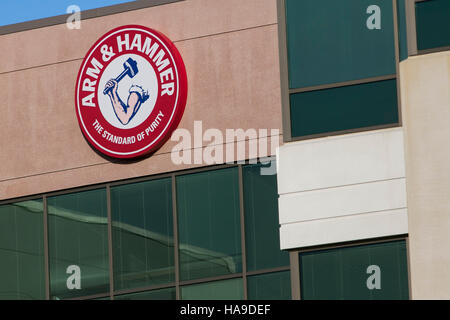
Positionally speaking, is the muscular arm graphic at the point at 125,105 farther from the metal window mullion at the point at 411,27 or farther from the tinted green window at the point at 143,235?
the metal window mullion at the point at 411,27

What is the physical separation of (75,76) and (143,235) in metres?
3.64

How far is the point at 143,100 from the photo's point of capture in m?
25.7

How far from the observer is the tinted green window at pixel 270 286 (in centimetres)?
2377

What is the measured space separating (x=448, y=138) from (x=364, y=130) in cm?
173

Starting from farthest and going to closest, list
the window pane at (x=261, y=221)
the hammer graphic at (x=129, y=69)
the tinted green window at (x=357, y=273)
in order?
the hammer graphic at (x=129, y=69) < the window pane at (x=261, y=221) < the tinted green window at (x=357, y=273)

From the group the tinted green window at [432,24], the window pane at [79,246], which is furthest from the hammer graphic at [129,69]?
the tinted green window at [432,24]

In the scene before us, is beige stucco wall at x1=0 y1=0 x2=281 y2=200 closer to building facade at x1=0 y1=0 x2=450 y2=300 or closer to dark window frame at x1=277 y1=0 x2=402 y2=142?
building facade at x1=0 y1=0 x2=450 y2=300

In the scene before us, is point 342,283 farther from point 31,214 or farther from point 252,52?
point 31,214

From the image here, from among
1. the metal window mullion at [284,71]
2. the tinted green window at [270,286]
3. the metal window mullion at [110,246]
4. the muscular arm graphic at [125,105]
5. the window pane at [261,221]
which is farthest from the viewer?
the muscular arm graphic at [125,105]

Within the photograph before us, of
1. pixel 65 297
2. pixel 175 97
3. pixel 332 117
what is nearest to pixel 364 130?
pixel 332 117

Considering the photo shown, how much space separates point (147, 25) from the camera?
25844 mm

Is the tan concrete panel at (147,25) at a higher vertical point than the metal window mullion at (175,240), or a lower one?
higher

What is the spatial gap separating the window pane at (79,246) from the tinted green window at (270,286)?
3051mm
